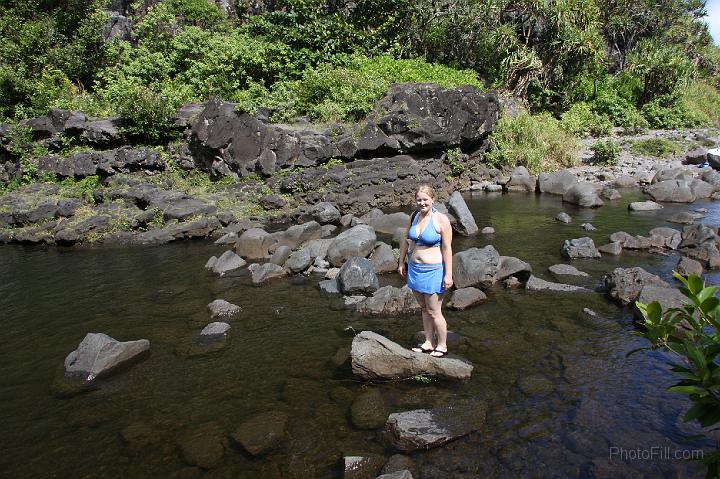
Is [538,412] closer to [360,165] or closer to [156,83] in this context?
[360,165]

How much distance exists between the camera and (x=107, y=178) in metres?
18.8

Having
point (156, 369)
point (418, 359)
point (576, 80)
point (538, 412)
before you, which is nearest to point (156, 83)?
point (156, 369)

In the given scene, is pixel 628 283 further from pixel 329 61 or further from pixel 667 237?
pixel 329 61

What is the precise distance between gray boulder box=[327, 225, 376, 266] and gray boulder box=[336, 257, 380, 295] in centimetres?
158

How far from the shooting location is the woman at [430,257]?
643 cm

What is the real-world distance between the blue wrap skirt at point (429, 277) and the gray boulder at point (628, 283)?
164 inches

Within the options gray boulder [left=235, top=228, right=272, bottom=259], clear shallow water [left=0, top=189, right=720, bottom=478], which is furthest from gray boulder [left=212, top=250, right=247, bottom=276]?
gray boulder [left=235, top=228, right=272, bottom=259]

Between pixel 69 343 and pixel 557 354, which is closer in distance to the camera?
pixel 557 354

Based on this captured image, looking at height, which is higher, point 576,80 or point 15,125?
point 576,80

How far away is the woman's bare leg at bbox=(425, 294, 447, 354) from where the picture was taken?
6.63 m

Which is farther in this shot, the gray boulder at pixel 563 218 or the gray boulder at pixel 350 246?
the gray boulder at pixel 563 218

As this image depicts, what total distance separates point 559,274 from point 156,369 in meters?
8.09

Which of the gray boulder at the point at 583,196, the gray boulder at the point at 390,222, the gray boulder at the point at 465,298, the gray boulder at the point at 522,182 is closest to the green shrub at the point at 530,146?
the gray boulder at the point at 522,182

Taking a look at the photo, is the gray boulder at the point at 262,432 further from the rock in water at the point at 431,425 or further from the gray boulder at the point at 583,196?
the gray boulder at the point at 583,196
